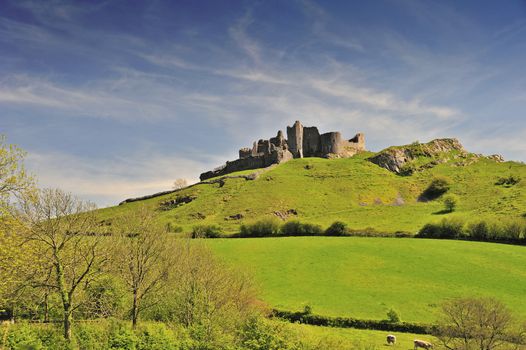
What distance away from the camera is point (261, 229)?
10069cm

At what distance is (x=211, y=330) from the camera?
29.4 metres

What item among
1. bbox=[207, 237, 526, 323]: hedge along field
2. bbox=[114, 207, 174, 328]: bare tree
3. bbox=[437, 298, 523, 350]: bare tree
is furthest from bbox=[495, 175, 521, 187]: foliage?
bbox=[114, 207, 174, 328]: bare tree

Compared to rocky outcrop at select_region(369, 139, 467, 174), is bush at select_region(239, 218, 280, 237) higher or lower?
lower

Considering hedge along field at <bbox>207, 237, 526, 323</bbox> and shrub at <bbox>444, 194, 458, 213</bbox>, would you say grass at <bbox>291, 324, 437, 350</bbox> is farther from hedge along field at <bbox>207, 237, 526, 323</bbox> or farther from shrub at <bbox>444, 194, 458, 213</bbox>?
shrub at <bbox>444, 194, 458, 213</bbox>

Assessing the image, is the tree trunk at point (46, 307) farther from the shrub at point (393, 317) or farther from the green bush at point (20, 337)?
the shrub at point (393, 317)

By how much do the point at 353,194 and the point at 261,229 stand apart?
4997cm

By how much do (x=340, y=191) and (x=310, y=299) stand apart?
8683 cm

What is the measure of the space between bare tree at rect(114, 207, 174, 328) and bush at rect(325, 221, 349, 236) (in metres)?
58.2

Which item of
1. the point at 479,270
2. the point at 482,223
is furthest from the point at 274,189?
the point at 479,270

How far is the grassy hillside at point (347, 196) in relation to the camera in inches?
4279

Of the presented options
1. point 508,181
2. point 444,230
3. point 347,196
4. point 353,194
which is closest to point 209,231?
point 347,196

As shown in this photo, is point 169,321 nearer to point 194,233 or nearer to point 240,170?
point 194,233

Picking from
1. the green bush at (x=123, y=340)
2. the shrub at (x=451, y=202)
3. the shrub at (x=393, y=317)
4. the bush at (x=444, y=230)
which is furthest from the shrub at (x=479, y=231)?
the green bush at (x=123, y=340)

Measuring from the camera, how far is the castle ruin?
177875 mm
